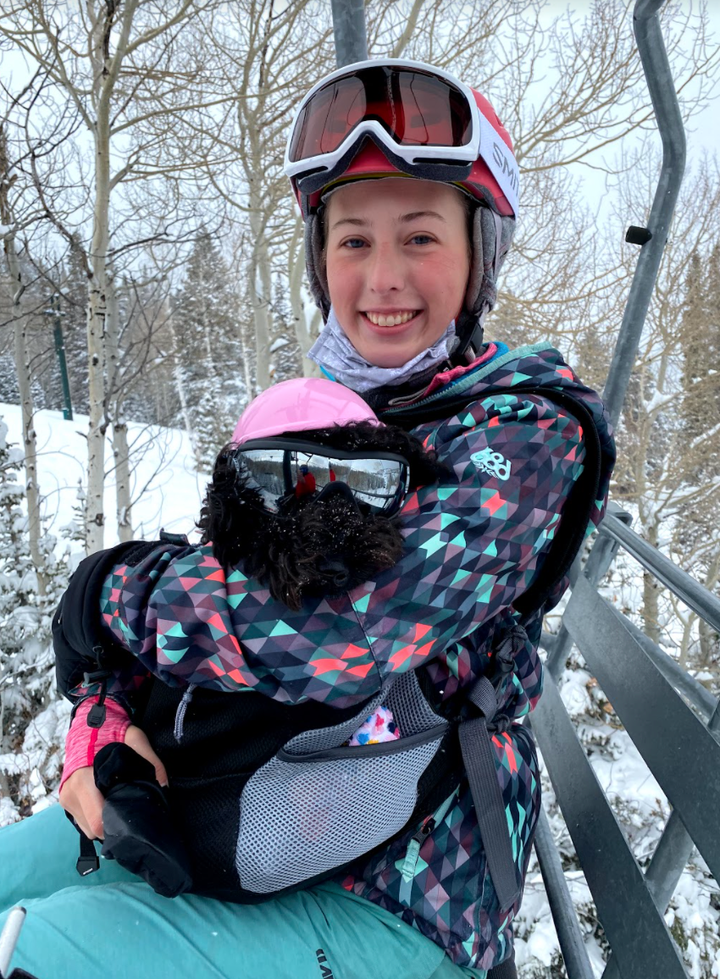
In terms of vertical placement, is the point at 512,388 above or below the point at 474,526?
above

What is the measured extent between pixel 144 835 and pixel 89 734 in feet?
0.88

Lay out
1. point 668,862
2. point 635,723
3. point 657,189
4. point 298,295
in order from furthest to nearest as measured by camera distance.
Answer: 1. point 298,295
2. point 657,189
3. point 635,723
4. point 668,862

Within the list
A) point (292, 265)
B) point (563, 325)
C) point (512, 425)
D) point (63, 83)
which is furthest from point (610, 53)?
point (512, 425)

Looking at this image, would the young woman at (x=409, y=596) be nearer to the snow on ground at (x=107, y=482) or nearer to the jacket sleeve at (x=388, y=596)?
the jacket sleeve at (x=388, y=596)

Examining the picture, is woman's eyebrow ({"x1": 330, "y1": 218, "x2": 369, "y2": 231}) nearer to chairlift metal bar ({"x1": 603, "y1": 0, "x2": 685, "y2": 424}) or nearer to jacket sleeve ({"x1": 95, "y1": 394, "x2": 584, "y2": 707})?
jacket sleeve ({"x1": 95, "y1": 394, "x2": 584, "y2": 707})

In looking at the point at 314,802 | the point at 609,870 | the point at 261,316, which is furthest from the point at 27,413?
the point at 609,870

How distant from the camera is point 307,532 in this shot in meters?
0.83

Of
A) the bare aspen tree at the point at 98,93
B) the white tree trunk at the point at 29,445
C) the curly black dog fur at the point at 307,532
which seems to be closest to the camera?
the curly black dog fur at the point at 307,532

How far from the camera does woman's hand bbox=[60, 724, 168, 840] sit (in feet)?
3.33

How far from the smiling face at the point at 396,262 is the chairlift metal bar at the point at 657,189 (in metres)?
0.96

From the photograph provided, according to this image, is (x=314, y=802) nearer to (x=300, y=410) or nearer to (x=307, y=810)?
(x=307, y=810)

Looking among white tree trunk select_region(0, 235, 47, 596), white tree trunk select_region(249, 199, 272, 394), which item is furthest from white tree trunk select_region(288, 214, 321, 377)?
white tree trunk select_region(0, 235, 47, 596)

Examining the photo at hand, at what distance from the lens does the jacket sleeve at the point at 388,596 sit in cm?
88

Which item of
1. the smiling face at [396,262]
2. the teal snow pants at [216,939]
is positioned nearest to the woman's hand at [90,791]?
the teal snow pants at [216,939]
